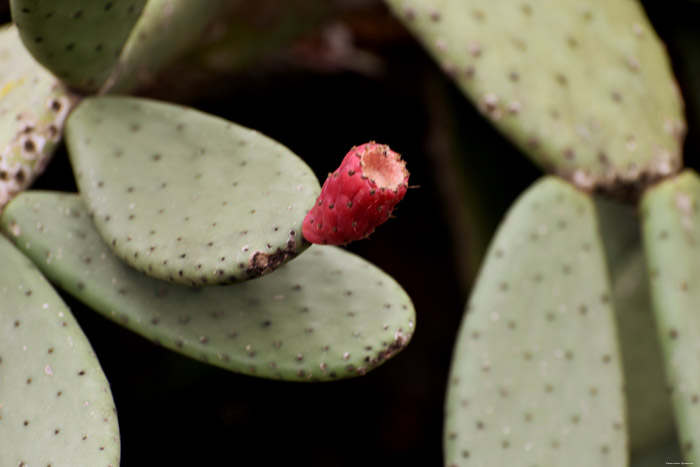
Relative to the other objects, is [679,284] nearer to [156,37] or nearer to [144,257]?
[144,257]

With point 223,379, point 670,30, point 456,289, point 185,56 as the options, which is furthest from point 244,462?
point 670,30

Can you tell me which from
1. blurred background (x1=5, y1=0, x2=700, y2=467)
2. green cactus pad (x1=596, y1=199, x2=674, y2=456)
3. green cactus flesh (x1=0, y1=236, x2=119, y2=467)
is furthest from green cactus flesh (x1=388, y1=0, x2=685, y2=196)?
green cactus flesh (x1=0, y1=236, x2=119, y2=467)

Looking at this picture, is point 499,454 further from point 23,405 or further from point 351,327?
point 23,405

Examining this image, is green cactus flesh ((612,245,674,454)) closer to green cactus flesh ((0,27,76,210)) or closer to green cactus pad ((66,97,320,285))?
green cactus pad ((66,97,320,285))

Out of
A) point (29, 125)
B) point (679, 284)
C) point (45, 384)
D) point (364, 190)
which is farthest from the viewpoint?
point (679, 284)

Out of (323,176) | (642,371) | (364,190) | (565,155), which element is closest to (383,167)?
(364,190)
